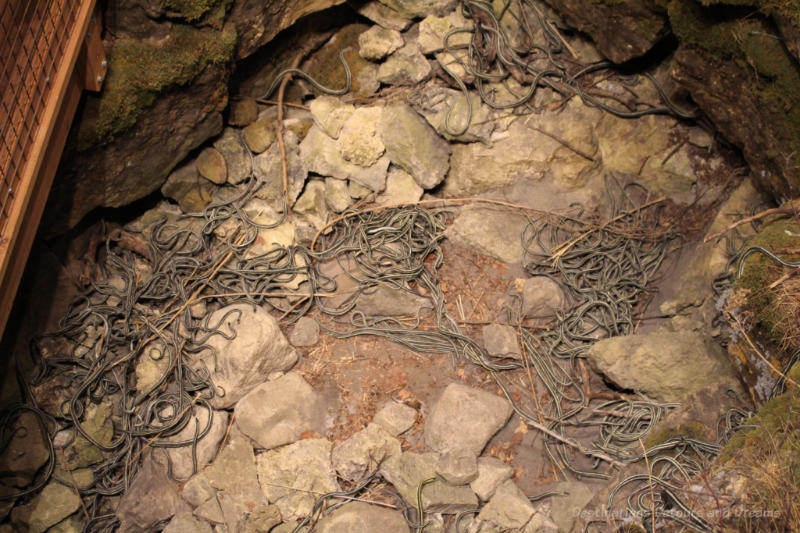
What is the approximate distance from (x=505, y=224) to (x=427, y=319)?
1014mm

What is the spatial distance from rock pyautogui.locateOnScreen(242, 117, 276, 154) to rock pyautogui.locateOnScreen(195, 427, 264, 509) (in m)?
2.41

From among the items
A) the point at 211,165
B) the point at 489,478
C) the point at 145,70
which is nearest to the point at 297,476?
the point at 489,478

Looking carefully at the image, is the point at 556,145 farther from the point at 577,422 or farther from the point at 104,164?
the point at 104,164

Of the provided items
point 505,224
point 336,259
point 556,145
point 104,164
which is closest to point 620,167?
point 556,145

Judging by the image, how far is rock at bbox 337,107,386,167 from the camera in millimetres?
5285

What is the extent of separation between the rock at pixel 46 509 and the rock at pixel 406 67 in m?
3.87

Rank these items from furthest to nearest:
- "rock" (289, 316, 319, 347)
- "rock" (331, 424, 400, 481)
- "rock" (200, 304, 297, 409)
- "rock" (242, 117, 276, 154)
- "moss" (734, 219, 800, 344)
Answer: "rock" (242, 117, 276, 154) → "rock" (289, 316, 319, 347) → "rock" (200, 304, 297, 409) → "rock" (331, 424, 400, 481) → "moss" (734, 219, 800, 344)

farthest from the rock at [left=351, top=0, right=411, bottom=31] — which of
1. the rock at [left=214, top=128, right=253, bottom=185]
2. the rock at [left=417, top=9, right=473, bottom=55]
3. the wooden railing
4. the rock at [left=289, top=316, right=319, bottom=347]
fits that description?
the rock at [left=289, top=316, right=319, bottom=347]

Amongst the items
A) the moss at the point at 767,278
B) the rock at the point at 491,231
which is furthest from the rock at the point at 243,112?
the moss at the point at 767,278

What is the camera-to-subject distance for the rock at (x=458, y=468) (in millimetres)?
3961

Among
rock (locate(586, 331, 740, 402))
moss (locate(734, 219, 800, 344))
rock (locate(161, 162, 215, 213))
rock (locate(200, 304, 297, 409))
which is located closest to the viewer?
moss (locate(734, 219, 800, 344))

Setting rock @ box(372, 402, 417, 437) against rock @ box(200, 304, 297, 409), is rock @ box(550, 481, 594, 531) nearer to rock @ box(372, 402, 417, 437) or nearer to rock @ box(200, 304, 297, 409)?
rock @ box(372, 402, 417, 437)

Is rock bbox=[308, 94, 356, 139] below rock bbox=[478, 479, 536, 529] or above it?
above

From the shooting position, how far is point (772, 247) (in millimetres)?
4055
